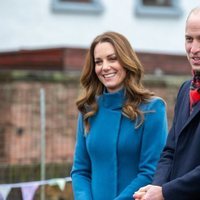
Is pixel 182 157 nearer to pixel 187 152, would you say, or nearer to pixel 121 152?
pixel 187 152

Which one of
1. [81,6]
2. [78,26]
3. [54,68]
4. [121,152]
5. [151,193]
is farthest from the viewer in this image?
[81,6]

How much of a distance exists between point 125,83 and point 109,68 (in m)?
0.14

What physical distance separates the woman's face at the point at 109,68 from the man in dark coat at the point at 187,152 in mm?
783

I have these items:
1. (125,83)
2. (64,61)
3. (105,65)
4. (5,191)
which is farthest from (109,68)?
(64,61)

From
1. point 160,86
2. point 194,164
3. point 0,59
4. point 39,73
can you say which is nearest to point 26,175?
point 39,73

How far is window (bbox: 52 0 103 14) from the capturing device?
17562 millimetres

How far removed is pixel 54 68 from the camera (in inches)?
561

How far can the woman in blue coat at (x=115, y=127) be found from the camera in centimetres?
522

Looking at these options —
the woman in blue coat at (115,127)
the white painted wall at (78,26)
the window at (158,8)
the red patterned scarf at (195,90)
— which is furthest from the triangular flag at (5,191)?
the window at (158,8)

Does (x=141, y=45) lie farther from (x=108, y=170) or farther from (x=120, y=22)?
(x=108, y=170)

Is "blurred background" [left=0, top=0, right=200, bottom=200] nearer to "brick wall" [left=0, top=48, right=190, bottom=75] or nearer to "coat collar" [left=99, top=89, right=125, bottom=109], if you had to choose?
"brick wall" [left=0, top=48, right=190, bottom=75]

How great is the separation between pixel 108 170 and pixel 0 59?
1000 cm

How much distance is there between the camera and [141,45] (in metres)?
18.2

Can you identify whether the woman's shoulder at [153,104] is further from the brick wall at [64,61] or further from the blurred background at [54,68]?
the brick wall at [64,61]
